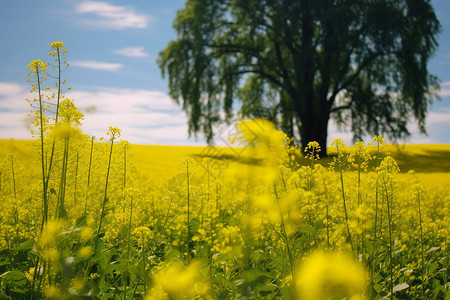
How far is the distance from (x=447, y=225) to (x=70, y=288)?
2697 millimetres

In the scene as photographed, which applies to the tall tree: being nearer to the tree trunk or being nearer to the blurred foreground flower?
the tree trunk

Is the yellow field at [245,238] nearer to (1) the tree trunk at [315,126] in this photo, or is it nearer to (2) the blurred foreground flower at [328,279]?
(2) the blurred foreground flower at [328,279]

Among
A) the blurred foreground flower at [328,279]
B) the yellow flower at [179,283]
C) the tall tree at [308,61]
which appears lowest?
the yellow flower at [179,283]

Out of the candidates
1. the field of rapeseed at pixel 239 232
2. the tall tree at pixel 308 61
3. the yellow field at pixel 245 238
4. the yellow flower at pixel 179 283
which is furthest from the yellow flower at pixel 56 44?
the tall tree at pixel 308 61

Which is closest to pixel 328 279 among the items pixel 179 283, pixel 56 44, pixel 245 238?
pixel 179 283

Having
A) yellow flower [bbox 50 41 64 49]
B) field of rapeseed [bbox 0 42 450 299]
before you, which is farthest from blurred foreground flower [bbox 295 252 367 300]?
yellow flower [bbox 50 41 64 49]

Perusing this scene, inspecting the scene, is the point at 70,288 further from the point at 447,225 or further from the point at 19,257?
the point at 447,225

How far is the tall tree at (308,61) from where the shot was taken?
18.4m

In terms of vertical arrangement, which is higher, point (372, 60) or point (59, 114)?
point (372, 60)

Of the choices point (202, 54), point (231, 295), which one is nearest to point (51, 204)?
point (231, 295)

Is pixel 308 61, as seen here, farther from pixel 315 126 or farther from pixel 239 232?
pixel 239 232

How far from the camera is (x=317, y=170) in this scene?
2711mm

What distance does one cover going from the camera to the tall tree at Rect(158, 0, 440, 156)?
60.5 ft

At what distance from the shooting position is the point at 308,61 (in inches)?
727
